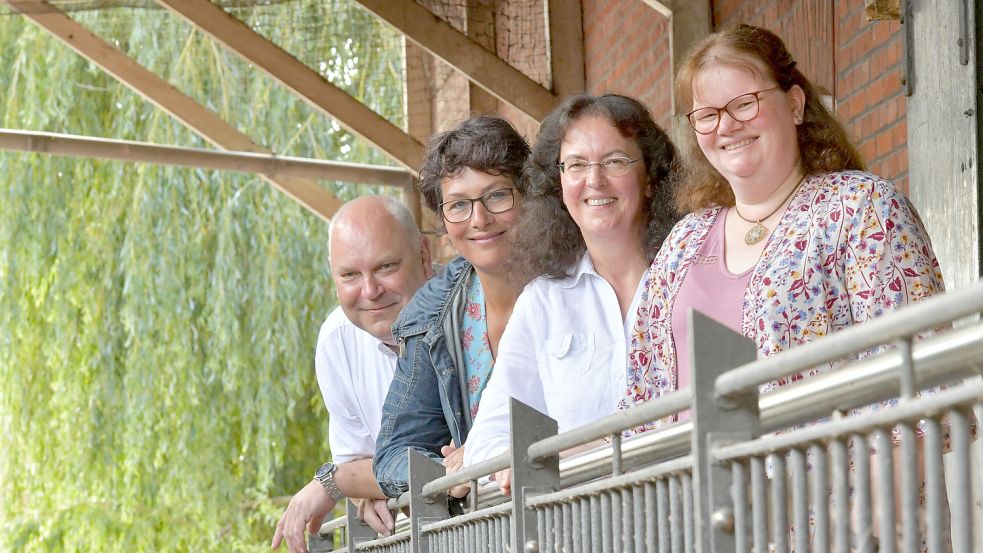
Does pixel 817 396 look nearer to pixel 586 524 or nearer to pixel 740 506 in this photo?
pixel 740 506

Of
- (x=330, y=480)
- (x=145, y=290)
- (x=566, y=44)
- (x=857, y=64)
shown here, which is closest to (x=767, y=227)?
(x=330, y=480)

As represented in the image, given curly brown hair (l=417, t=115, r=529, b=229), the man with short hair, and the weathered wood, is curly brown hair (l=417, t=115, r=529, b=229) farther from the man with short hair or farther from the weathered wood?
the weathered wood

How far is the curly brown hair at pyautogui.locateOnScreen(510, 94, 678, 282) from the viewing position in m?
2.98

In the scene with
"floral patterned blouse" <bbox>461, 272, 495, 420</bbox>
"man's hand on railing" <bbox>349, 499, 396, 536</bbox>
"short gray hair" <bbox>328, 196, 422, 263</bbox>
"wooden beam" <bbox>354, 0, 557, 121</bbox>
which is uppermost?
"wooden beam" <bbox>354, 0, 557, 121</bbox>

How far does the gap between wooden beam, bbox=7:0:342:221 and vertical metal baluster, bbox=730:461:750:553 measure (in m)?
6.96

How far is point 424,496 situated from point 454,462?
126 mm

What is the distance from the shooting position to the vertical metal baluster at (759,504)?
1526 millimetres

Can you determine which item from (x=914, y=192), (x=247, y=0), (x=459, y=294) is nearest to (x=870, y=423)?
(x=459, y=294)

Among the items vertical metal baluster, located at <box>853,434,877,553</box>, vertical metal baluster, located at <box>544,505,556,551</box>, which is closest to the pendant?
vertical metal baluster, located at <box>544,505,556,551</box>

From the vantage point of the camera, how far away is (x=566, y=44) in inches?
318

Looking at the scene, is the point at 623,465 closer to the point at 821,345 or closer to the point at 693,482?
the point at 693,482

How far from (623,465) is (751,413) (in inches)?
15.1

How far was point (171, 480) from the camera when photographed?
36.3 feet

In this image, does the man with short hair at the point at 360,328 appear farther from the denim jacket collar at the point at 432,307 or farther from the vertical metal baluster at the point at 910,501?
the vertical metal baluster at the point at 910,501
